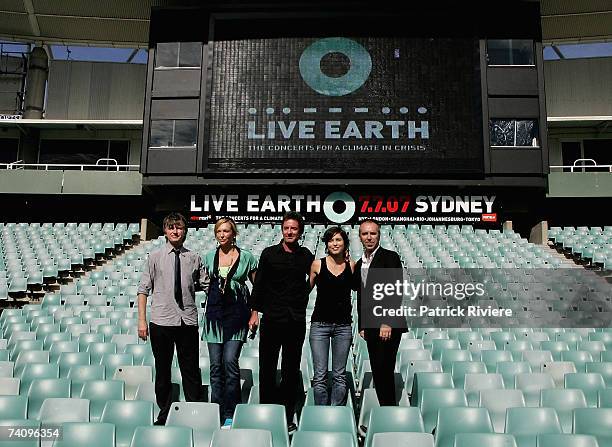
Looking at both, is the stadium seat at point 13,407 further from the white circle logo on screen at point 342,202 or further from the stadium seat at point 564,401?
the white circle logo on screen at point 342,202

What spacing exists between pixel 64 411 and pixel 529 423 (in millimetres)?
2901

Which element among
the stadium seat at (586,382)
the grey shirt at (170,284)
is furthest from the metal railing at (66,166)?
the stadium seat at (586,382)

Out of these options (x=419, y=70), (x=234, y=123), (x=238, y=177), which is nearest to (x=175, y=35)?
(x=234, y=123)

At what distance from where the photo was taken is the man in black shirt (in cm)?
370

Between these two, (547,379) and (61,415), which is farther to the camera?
(547,379)

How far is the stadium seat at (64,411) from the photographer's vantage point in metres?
3.59

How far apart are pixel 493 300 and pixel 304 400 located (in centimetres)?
530

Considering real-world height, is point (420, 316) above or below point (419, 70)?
below

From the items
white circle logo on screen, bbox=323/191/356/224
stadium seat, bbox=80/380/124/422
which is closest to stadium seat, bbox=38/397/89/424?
stadium seat, bbox=80/380/124/422

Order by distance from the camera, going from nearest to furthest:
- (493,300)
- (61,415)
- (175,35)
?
(61,415) < (493,300) < (175,35)

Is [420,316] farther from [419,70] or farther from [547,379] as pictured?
[419,70]

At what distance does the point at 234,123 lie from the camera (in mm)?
13922

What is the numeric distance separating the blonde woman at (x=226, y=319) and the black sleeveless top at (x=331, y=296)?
0.48m

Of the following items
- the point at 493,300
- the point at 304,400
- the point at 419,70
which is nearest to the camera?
the point at 304,400
